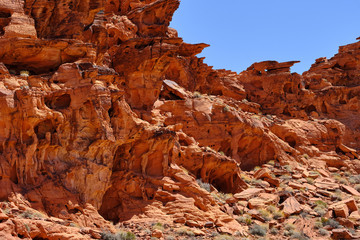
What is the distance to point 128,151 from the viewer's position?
59.6 ft

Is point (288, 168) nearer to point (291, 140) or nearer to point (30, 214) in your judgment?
point (291, 140)

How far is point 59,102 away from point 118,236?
645 cm

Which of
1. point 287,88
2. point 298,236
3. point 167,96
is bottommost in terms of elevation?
point 298,236

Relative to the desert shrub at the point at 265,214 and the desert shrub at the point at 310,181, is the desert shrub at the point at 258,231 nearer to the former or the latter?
the desert shrub at the point at 265,214

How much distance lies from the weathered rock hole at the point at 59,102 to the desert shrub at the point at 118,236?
589 cm

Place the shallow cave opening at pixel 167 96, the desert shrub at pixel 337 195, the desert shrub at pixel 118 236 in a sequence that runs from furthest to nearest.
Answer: the shallow cave opening at pixel 167 96 < the desert shrub at pixel 337 195 < the desert shrub at pixel 118 236

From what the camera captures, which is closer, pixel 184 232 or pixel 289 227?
pixel 184 232

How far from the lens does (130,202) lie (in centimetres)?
1717

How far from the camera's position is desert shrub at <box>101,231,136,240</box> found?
12.8 metres

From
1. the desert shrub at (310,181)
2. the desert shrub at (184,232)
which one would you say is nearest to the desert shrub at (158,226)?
the desert shrub at (184,232)

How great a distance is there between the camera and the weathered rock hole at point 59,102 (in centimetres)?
1505

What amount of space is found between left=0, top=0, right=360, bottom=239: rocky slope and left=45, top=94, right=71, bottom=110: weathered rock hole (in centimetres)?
6

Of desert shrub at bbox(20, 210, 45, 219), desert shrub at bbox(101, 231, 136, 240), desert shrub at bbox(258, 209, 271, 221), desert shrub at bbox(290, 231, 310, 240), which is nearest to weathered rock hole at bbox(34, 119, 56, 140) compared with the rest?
desert shrub at bbox(20, 210, 45, 219)

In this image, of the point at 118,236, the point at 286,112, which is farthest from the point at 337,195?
the point at 118,236
